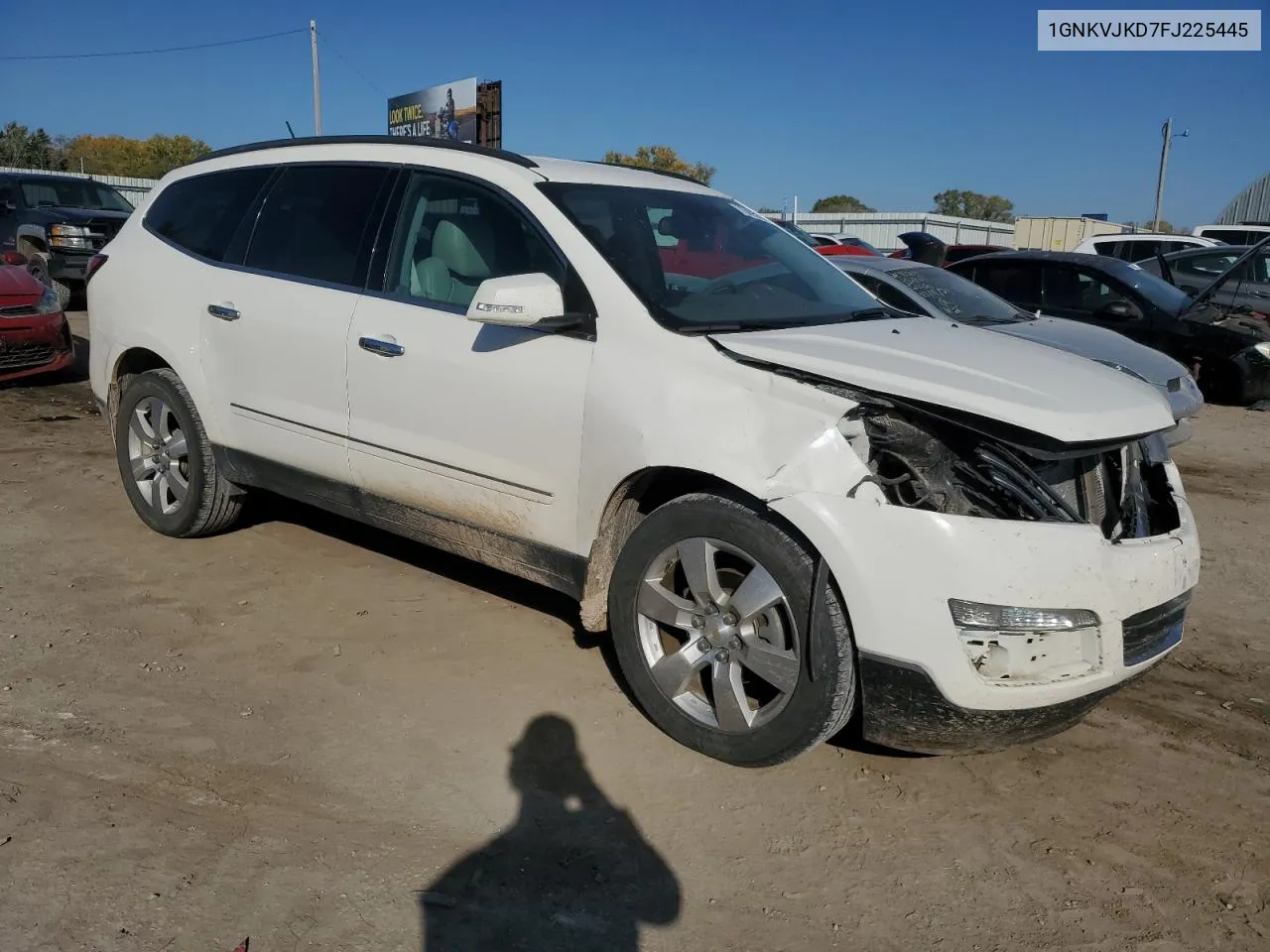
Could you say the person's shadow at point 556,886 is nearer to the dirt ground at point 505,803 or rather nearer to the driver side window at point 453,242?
the dirt ground at point 505,803

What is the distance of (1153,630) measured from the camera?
3125 mm

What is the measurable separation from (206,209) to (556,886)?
12.4 feet

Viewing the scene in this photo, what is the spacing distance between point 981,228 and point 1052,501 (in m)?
39.2

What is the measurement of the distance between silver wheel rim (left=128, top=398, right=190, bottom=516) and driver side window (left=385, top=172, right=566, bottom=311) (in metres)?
1.68

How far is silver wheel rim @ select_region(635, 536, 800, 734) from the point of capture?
10.2ft

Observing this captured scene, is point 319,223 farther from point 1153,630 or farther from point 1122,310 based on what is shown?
point 1122,310

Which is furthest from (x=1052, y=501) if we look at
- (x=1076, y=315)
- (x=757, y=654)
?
(x=1076, y=315)

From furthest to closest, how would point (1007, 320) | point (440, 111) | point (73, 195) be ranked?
point (440, 111), point (73, 195), point (1007, 320)

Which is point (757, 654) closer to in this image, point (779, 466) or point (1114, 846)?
point (779, 466)

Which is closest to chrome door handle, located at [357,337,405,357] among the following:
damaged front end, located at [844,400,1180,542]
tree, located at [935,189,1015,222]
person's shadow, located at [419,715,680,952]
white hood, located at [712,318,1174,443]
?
white hood, located at [712,318,1174,443]

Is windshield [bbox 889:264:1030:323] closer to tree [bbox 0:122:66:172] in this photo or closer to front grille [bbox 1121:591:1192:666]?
front grille [bbox 1121:591:1192:666]

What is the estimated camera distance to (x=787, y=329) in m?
3.57

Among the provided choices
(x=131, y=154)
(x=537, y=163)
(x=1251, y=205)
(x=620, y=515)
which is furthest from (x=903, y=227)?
(x=131, y=154)

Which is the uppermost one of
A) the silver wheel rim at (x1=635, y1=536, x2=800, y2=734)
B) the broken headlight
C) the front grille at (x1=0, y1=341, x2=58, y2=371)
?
the broken headlight
